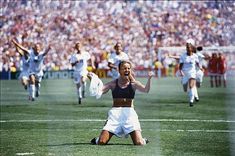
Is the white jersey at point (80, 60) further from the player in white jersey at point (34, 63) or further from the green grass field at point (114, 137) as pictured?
the green grass field at point (114, 137)

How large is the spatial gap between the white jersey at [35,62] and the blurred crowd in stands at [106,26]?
27885 mm

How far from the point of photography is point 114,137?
46.2ft

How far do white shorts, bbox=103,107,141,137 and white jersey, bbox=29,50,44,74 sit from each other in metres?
14.9

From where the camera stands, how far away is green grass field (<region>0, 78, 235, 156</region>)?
1177 cm

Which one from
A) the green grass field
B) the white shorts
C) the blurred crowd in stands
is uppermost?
the blurred crowd in stands

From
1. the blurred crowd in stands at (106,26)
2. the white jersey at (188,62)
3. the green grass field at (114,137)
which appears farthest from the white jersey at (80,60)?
the blurred crowd in stands at (106,26)

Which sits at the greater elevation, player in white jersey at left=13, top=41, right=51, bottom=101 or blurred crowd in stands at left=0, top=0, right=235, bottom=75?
blurred crowd in stands at left=0, top=0, right=235, bottom=75

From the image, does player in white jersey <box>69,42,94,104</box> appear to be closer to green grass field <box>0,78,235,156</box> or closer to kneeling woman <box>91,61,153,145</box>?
green grass field <box>0,78,235,156</box>

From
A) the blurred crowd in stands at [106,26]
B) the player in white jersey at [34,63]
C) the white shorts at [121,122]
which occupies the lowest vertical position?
the white shorts at [121,122]

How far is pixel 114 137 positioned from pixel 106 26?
148ft

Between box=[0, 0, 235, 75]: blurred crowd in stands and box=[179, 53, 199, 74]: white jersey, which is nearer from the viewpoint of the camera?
box=[179, 53, 199, 74]: white jersey

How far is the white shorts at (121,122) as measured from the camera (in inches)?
493

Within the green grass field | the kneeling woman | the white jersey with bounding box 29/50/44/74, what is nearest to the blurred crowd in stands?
the white jersey with bounding box 29/50/44/74

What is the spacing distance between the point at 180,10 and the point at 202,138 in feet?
159
